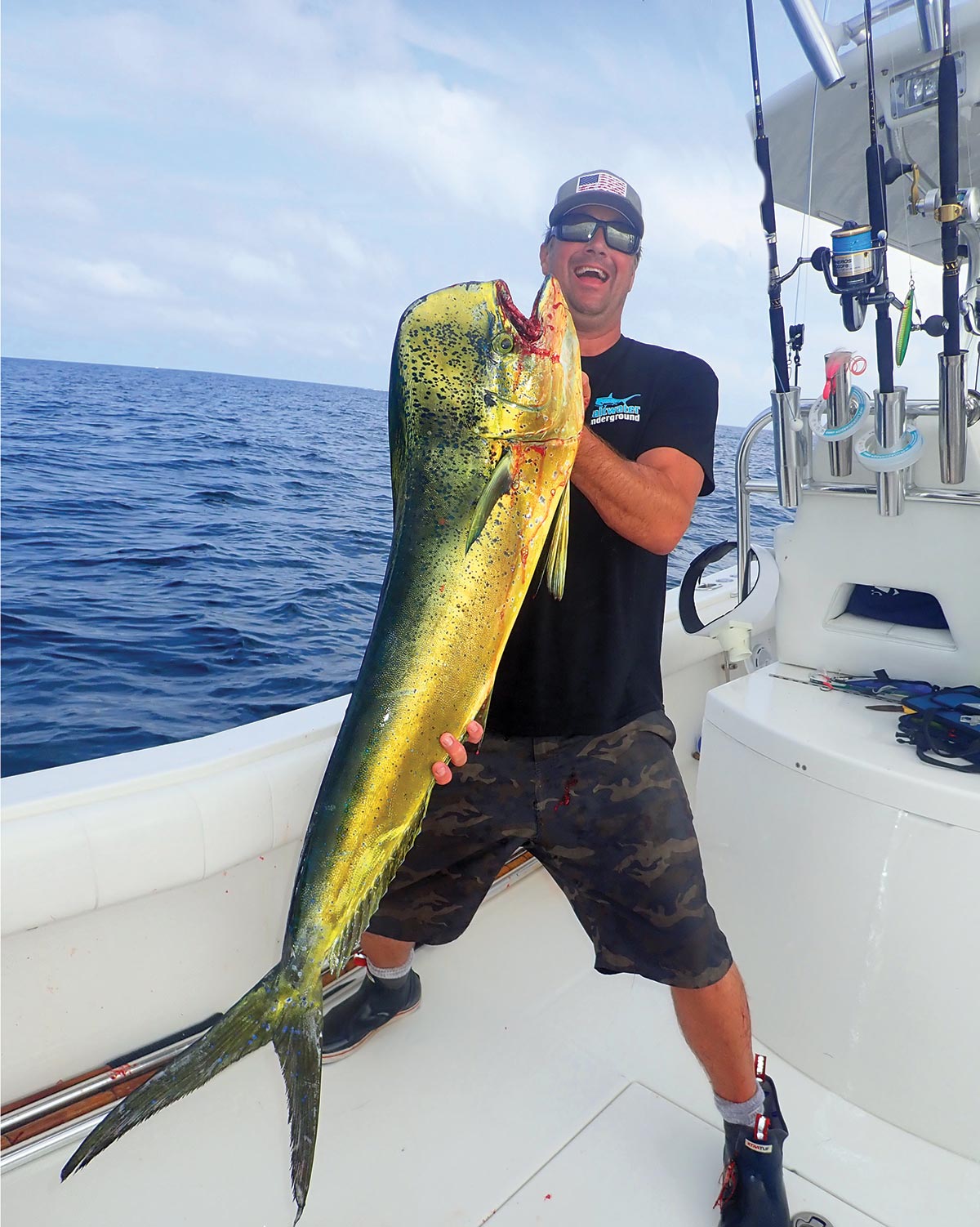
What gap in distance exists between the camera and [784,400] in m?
2.71

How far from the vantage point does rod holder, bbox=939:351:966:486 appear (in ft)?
7.34

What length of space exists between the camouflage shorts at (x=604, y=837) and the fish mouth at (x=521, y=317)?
0.99 m

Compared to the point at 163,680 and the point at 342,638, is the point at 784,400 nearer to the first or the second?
the point at 163,680

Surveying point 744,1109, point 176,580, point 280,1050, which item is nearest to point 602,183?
point 280,1050

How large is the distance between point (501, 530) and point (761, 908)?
1.54m

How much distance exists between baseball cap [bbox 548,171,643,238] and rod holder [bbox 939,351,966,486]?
0.93 metres

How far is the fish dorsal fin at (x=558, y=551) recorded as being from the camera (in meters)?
1.45

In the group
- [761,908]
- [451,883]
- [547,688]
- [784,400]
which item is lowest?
[761,908]

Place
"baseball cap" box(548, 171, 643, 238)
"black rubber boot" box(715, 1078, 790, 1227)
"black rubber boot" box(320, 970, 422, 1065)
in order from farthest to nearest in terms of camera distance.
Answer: "black rubber boot" box(320, 970, 422, 1065) < "baseball cap" box(548, 171, 643, 238) < "black rubber boot" box(715, 1078, 790, 1227)

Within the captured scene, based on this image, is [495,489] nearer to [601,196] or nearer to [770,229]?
[601,196]

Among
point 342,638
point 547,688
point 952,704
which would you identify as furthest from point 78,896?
point 342,638

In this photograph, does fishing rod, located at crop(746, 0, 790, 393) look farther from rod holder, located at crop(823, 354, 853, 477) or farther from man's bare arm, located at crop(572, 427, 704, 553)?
man's bare arm, located at crop(572, 427, 704, 553)

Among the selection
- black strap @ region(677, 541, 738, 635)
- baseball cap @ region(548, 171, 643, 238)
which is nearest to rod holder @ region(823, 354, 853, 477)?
black strap @ region(677, 541, 738, 635)

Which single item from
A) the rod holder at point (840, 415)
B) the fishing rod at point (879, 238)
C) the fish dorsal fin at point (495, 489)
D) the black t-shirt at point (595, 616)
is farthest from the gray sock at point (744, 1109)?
the fishing rod at point (879, 238)
